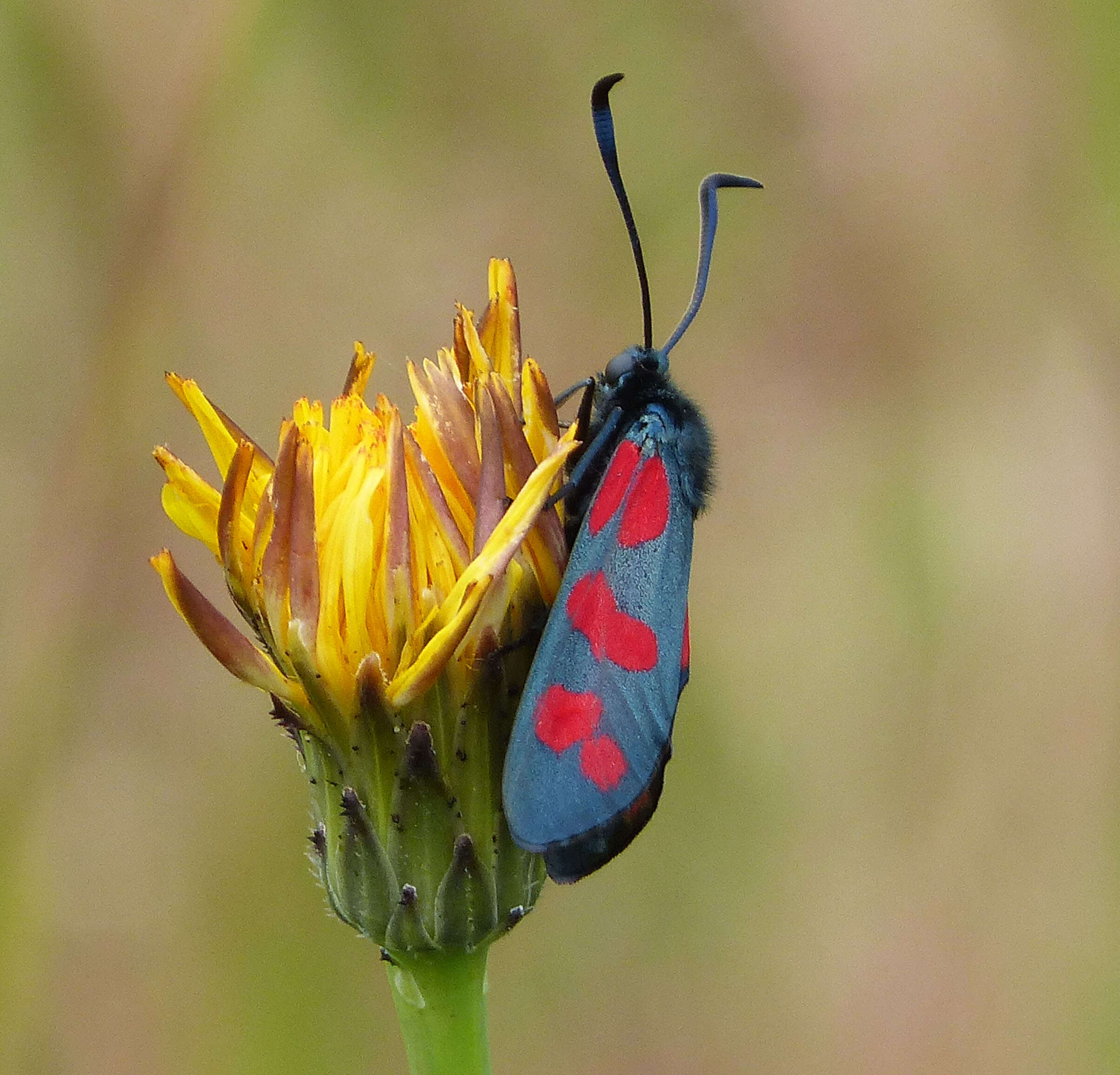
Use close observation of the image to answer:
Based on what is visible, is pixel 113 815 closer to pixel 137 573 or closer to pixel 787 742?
pixel 137 573

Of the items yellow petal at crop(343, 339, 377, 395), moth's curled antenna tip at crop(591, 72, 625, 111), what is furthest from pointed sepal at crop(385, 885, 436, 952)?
moth's curled antenna tip at crop(591, 72, 625, 111)

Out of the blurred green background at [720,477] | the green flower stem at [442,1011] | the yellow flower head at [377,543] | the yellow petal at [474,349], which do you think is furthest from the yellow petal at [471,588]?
the blurred green background at [720,477]

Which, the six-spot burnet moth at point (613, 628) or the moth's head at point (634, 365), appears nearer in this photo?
the six-spot burnet moth at point (613, 628)

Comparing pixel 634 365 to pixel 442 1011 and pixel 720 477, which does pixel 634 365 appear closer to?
pixel 442 1011

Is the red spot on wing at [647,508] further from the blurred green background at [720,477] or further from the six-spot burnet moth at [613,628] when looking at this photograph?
the blurred green background at [720,477]

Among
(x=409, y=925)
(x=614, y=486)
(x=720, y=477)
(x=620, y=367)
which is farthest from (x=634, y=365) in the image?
(x=720, y=477)

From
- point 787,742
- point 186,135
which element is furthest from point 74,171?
point 787,742

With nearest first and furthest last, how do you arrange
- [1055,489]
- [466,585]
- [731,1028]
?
1. [466,585]
2. [731,1028]
3. [1055,489]
